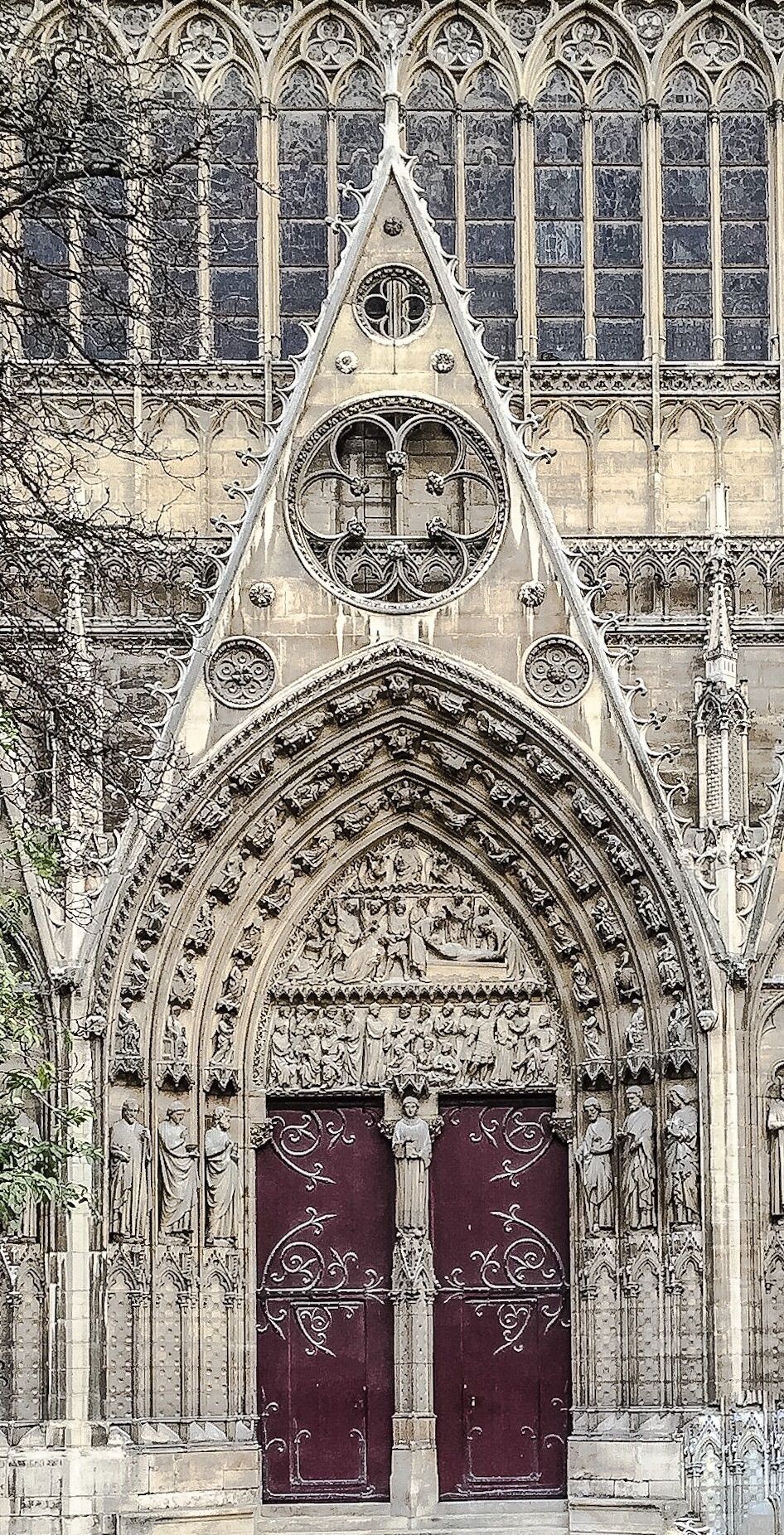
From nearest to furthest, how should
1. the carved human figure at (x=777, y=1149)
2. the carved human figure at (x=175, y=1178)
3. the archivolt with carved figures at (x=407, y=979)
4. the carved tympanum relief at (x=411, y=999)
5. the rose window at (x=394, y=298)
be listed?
the carved human figure at (x=777, y=1149) < the archivolt with carved figures at (x=407, y=979) < the carved human figure at (x=175, y=1178) < the rose window at (x=394, y=298) < the carved tympanum relief at (x=411, y=999)

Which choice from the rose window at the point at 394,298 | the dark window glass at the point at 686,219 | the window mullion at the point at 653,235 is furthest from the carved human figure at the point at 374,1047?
the dark window glass at the point at 686,219

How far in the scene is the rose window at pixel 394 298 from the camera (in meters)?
20.7

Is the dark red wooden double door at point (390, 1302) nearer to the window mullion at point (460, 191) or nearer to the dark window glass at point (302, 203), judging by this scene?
the dark window glass at point (302, 203)

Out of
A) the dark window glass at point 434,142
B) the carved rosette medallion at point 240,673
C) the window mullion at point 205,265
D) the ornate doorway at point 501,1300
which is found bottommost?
the ornate doorway at point 501,1300

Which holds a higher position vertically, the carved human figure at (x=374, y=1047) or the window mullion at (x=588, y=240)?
the window mullion at (x=588, y=240)

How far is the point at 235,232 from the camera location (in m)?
22.2

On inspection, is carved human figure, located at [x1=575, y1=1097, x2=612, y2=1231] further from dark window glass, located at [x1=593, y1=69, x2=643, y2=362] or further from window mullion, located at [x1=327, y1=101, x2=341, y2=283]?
window mullion, located at [x1=327, y1=101, x2=341, y2=283]

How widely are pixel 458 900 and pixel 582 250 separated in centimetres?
504

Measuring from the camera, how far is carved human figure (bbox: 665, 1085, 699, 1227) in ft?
64.7

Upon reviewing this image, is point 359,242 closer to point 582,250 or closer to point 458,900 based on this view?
point 582,250

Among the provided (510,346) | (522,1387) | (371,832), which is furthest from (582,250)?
(522,1387)

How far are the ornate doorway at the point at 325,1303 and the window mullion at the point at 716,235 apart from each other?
6232mm

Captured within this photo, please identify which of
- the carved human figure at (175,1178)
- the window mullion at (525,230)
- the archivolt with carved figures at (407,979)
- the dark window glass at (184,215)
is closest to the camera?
the archivolt with carved figures at (407,979)

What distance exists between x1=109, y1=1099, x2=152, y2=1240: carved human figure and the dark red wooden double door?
4.03 ft
